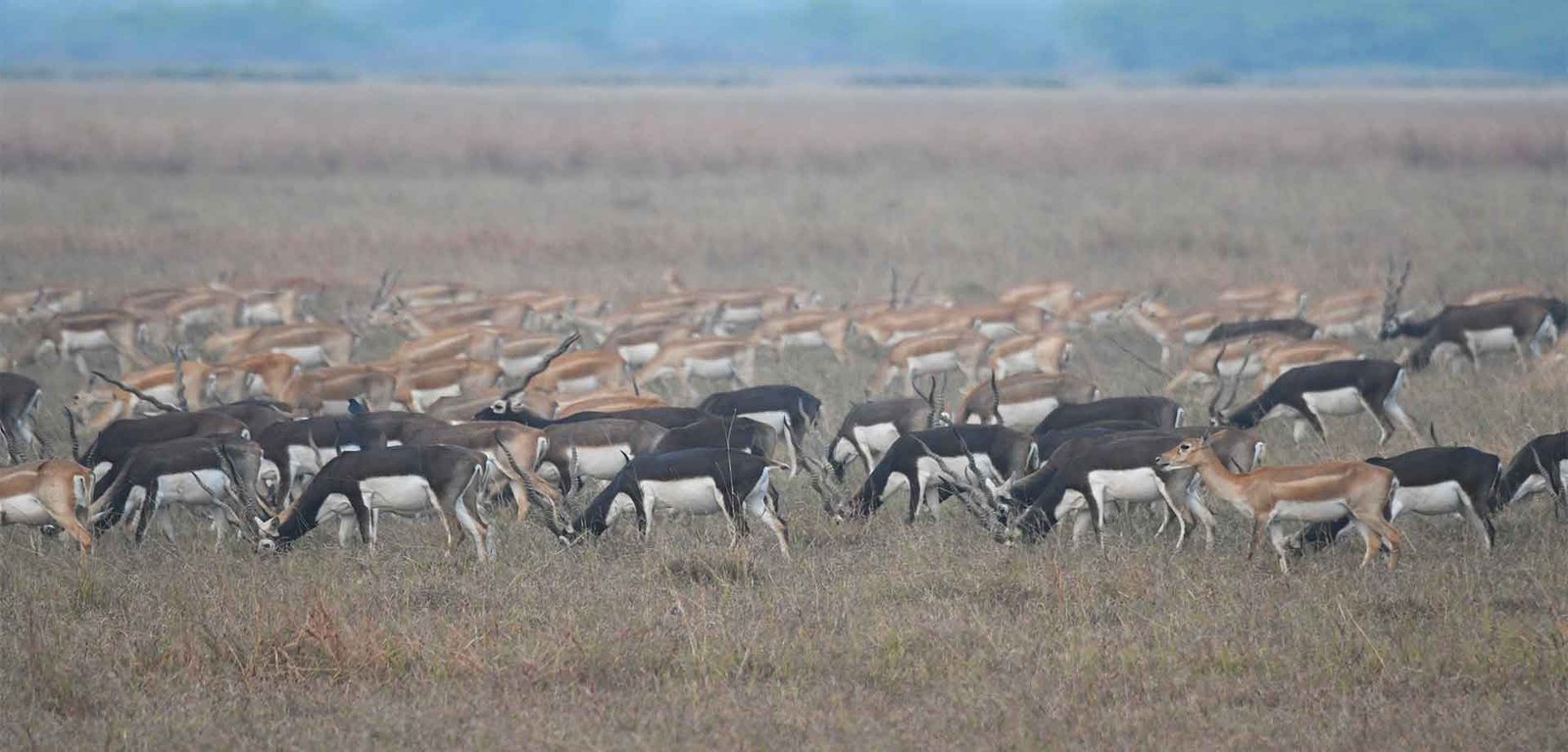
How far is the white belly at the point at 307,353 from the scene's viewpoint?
1814 cm

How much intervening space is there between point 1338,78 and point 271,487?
140896 millimetres

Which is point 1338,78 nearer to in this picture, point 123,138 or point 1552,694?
point 123,138

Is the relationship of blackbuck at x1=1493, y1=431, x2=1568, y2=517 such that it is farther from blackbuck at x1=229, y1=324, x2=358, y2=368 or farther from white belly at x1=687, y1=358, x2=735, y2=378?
blackbuck at x1=229, y1=324, x2=358, y2=368

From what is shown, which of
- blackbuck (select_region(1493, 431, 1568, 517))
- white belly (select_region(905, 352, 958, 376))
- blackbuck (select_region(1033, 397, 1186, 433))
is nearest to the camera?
blackbuck (select_region(1493, 431, 1568, 517))

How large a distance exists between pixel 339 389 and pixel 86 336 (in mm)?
4529

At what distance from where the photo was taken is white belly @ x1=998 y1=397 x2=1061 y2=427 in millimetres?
14609

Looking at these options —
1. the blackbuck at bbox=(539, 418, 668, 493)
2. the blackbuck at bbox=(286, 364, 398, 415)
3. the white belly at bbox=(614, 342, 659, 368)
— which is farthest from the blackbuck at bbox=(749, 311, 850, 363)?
the blackbuck at bbox=(539, 418, 668, 493)

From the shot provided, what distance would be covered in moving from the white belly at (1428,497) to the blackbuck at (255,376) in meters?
10.0

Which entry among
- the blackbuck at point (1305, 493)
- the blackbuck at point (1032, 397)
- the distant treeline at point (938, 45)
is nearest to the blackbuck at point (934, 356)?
the blackbuck at point (1032, 397)

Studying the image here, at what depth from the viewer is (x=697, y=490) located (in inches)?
424

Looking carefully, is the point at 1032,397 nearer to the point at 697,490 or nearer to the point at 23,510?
the point at 697,490

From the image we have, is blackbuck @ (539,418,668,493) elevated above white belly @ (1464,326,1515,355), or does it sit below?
above

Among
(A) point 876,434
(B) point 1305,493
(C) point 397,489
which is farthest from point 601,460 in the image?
(B) point 1305,493

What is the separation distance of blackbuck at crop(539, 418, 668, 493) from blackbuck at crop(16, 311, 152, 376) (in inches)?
307
